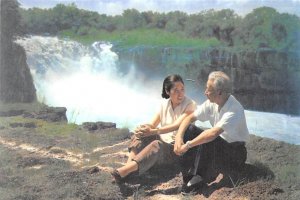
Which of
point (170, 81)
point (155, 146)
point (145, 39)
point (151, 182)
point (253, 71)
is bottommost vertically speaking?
point (151, 182)

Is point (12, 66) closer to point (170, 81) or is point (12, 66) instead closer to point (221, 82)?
point (170, 81)

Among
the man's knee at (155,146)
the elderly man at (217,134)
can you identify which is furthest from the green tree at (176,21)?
the man's knee at (155,146)

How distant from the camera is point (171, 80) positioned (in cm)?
805

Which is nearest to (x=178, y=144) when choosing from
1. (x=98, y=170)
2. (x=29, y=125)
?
(x=98, y=170)

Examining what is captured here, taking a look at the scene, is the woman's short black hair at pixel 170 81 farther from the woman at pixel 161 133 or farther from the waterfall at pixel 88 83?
the waterfall at pixel 88 83

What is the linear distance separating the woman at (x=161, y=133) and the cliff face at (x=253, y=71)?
26cm

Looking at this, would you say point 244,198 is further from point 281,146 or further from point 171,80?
point 171,80

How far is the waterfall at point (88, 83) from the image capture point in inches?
336

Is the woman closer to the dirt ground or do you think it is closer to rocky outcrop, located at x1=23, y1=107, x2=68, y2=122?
the dirt ground

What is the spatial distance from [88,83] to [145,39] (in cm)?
84

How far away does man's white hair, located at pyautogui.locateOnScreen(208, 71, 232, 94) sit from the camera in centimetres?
770

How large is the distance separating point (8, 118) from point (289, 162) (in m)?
3.26

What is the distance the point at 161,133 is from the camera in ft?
26.2

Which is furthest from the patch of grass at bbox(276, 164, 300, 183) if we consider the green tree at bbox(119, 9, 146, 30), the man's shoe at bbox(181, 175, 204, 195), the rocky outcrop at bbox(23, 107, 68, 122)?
the rocky outcrop at bbox(23, 107, 68, 122)
